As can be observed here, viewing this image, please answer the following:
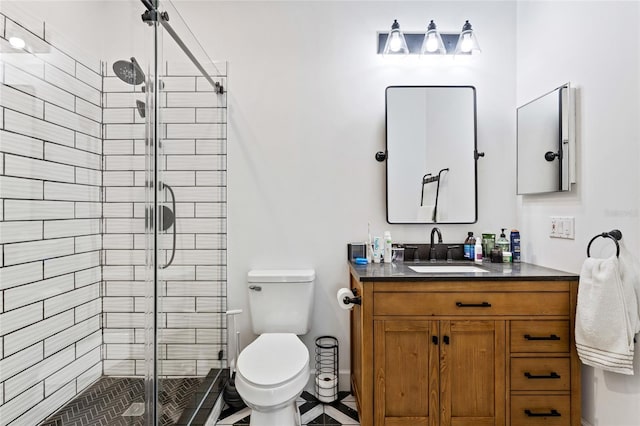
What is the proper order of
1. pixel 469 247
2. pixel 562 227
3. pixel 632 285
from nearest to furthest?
1. pixel 632 285
2. pixel 562 227
3. pixel 469 247

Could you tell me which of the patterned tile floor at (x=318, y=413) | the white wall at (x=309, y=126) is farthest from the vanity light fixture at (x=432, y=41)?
the patterned tile floor at (x=318, y=413)

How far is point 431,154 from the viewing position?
8.04ft

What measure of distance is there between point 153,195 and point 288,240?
1.12 metres

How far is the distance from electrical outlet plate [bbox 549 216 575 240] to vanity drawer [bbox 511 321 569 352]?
17.9 inches

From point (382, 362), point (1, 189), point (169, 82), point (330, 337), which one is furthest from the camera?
point (330, 337)

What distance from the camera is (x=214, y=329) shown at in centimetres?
226

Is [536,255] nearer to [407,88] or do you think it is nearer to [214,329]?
[407,88]

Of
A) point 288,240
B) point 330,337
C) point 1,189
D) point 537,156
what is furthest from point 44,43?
point 537,156

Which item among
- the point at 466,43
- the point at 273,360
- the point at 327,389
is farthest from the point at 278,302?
the point at 466,43

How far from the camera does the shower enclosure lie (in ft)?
3.66

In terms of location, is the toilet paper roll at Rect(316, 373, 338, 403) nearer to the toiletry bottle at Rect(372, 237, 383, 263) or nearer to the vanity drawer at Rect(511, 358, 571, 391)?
the toiletry bottle at Rect(372, 237, 383, 263)

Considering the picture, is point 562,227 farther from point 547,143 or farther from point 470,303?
point 470,303

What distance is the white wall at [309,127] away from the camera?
2.46m

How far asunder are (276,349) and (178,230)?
0.77 metres
